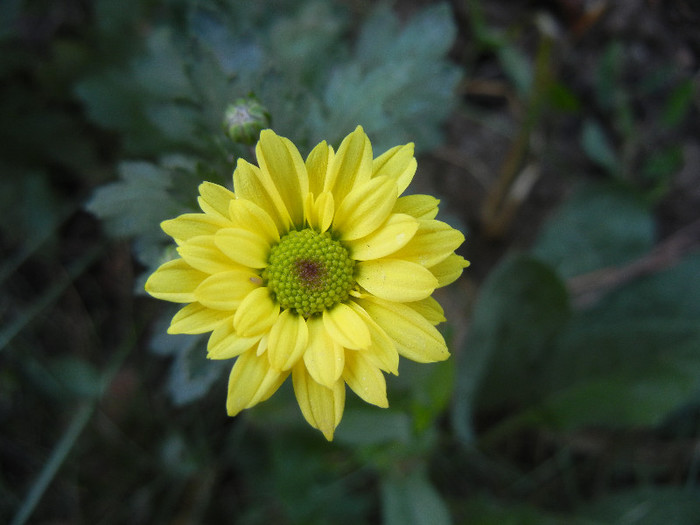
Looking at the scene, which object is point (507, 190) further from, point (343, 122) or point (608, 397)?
point (343, 122)

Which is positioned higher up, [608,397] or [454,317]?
[454,317]

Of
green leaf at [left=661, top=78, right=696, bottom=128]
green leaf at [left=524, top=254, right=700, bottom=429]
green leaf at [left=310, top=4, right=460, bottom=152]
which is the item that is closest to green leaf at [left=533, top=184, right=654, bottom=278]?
green leaf at [left=524, top=254, right=700, bottom=429]

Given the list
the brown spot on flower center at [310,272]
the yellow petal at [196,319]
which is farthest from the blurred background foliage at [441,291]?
the yellow petal at [196,319]

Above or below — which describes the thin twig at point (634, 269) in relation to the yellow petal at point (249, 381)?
above

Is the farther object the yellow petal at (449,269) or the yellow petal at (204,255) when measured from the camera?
the yellow petal at (449,269)

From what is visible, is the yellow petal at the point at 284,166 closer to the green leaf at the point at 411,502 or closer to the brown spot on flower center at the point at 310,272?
the brown spot on flower center at the point at 310,272

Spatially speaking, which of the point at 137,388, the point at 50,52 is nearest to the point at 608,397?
the point at 137,388
